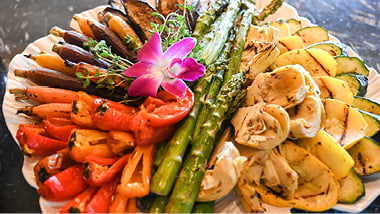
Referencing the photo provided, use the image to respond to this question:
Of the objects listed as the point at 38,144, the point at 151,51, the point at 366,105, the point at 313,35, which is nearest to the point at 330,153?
the point at 366,105

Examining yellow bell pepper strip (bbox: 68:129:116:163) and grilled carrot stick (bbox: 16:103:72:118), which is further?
grilled carrot stick (bbox: 16:103:72:118)

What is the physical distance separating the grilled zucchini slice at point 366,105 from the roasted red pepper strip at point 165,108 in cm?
127

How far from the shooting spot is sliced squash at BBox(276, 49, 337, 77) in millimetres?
2418

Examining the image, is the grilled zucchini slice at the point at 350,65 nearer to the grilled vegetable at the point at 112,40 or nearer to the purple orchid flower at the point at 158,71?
the purple orchid flower at the point at 158,71

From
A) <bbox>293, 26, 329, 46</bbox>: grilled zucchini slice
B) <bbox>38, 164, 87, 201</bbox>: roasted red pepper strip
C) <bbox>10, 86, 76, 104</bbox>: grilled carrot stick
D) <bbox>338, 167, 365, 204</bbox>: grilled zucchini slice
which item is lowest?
<bbox>338, 167, 365, 204</bbox>: grilled zucchini slice

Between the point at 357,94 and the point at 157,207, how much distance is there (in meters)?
1.76

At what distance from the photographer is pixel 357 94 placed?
2.46m

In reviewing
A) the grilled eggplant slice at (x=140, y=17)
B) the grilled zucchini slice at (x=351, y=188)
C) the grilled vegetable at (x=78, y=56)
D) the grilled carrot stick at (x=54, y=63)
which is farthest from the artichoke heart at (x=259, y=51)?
the grilled carrot stick at (x=54, y=63)

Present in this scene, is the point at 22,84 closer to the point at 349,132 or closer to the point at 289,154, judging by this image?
the point at 289,154

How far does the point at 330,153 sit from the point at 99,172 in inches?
55.4

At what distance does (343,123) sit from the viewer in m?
2.12

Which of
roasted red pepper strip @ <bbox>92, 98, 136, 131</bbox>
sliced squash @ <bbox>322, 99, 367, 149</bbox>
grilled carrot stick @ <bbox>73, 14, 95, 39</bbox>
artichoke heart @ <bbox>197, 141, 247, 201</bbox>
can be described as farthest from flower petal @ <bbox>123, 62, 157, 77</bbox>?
sliced squash @ <bbox>322, 99, 367, 149</bbox>

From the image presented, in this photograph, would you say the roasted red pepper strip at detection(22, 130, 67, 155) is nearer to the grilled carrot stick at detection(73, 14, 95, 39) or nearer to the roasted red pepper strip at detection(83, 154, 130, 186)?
the roasted red pepper strip at detection(83, 154, 130, 186)

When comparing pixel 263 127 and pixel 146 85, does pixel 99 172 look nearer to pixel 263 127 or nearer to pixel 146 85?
pixel 146 85
